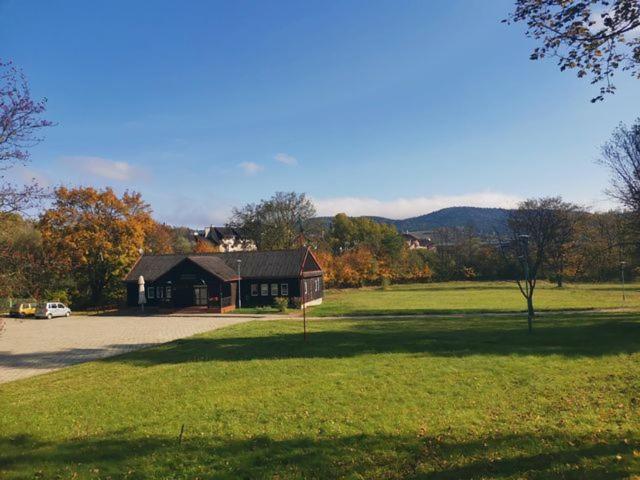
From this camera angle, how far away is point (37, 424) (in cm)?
1009

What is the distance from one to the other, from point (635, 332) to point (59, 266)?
2334 cm

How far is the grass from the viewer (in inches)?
289

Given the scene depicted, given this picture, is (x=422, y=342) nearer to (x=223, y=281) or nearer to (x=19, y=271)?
(x=19, y=271)

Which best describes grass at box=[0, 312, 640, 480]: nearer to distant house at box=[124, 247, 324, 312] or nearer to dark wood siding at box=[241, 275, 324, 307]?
distant house at box=[124, 247, 324, 312]

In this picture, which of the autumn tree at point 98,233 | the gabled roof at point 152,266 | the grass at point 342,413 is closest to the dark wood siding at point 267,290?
the gabled roof at point 152,266

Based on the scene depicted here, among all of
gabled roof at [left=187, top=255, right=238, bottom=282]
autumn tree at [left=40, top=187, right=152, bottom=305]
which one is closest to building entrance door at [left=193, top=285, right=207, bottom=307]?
gabled roof at [left=187, top=255, right=238, bottom=282]

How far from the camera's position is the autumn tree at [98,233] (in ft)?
142

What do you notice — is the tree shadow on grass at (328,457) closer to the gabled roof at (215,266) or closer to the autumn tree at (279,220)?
the gabled roof at (215,266)

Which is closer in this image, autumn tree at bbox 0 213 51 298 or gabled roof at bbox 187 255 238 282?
autumn tree at bbox 0 213 51 298

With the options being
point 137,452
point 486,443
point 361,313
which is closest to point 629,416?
point 486,443

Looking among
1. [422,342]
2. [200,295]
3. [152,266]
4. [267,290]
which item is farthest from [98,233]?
[422,342]

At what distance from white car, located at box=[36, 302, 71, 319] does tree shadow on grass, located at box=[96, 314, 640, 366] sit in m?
22.3

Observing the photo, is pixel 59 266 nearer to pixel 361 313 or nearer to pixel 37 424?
pixel 37 424

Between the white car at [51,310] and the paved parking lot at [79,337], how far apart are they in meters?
1.06
